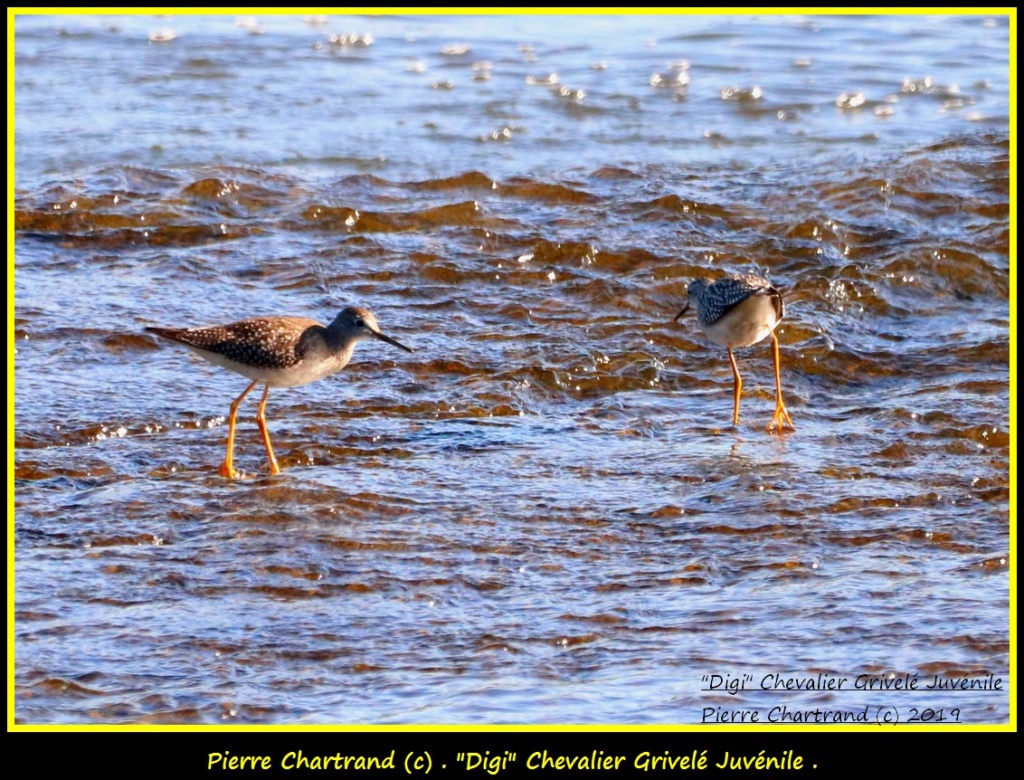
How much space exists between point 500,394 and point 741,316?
149 centimetres

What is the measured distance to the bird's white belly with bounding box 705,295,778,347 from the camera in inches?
333

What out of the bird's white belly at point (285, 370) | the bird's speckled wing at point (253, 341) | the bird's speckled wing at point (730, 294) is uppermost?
the bird's speckled wing at point (730, 294)

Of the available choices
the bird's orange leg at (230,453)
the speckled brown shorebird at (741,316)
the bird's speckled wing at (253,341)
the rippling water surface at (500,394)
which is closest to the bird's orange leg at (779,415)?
the speckled brown shorebird at (741,316)

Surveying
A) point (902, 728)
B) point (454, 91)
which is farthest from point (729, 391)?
point (454, 91)

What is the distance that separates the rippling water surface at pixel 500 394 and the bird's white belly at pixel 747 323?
1.39 ft

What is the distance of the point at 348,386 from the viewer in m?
8.76

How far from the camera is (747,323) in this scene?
8539mm

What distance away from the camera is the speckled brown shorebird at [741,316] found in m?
8.44

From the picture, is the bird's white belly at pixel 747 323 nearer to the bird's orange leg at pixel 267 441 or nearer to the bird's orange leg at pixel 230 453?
the bird's orange leg at pixel 267 441

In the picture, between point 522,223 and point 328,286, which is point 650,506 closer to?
point 328,286

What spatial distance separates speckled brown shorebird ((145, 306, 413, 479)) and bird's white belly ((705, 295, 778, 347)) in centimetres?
220

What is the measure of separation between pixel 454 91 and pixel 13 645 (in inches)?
440

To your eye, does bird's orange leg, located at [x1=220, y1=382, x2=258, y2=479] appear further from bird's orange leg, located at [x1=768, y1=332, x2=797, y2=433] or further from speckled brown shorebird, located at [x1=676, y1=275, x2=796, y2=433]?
bird's orange leg, located at [x1=768, y1=332, x2=797, y2=433]

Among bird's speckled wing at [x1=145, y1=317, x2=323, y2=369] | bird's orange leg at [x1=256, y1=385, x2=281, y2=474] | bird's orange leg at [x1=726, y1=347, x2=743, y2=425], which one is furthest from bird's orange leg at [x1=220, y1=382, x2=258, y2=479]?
bird's orange leg at [x1=726, y1=347, x2=743, y2=425]
